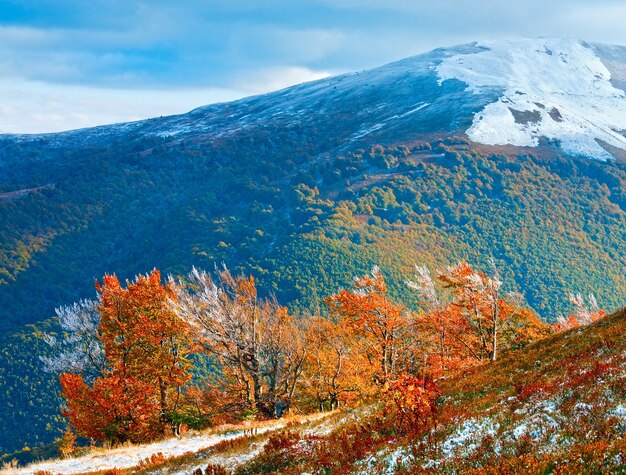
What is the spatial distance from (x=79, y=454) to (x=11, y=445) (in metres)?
199

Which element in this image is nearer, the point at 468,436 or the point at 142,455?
the point at 468,436

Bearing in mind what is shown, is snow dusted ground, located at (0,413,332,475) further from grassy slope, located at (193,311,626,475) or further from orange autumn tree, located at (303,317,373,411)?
orange autumn tree, located at (303,317,373,411)

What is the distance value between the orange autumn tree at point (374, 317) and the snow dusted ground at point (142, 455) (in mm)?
17264

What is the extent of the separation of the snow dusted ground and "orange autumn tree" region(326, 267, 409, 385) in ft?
56.6

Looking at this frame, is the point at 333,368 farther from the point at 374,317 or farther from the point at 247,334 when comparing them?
the point at 247,334

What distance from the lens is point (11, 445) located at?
185m

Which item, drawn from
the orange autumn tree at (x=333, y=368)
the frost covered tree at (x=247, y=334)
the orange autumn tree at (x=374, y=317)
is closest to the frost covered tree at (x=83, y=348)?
the frost covered tree at (x=247, y=334)

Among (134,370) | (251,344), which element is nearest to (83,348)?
(134,370)

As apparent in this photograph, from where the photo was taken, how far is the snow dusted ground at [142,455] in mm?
20119

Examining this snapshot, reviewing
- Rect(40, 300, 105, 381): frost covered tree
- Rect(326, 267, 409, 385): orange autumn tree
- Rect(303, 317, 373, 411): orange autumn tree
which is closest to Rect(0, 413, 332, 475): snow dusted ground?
Rect(303, 317, 373, 411): orange autumn tree

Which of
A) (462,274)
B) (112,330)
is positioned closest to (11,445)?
(112,330)

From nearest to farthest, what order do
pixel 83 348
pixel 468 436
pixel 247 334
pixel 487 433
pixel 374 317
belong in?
pixel 487 433
pixel 468 436
pixel 247 334
pixel 374 317
pixel 83 348

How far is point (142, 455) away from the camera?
76.8 ft

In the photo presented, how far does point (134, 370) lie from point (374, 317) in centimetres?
1945
